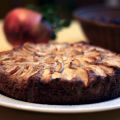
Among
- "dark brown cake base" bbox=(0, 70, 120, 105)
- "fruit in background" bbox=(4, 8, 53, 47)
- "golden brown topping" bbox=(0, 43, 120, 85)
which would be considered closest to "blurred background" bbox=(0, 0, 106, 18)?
"fruit in background" bbox=(4, 8, 53, 47)

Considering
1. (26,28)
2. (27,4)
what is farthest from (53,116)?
(27,4)

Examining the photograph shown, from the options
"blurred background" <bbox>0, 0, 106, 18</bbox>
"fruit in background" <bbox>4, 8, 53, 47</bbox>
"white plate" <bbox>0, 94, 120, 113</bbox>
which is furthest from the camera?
"blurred background" <bbox>0, 0, 106, 18</bbox>

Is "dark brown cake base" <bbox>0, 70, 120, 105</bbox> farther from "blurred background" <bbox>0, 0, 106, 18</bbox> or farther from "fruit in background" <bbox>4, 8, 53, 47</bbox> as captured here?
"blurred background" <bbox>0, 0, 106, 18</bbox>

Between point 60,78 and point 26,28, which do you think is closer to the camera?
point 60,78

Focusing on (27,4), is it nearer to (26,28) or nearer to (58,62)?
(26,28)

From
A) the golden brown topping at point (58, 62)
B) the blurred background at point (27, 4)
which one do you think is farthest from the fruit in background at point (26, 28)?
the blurred background at point (27, 4)

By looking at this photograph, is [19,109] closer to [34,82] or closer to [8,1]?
[34,82]
